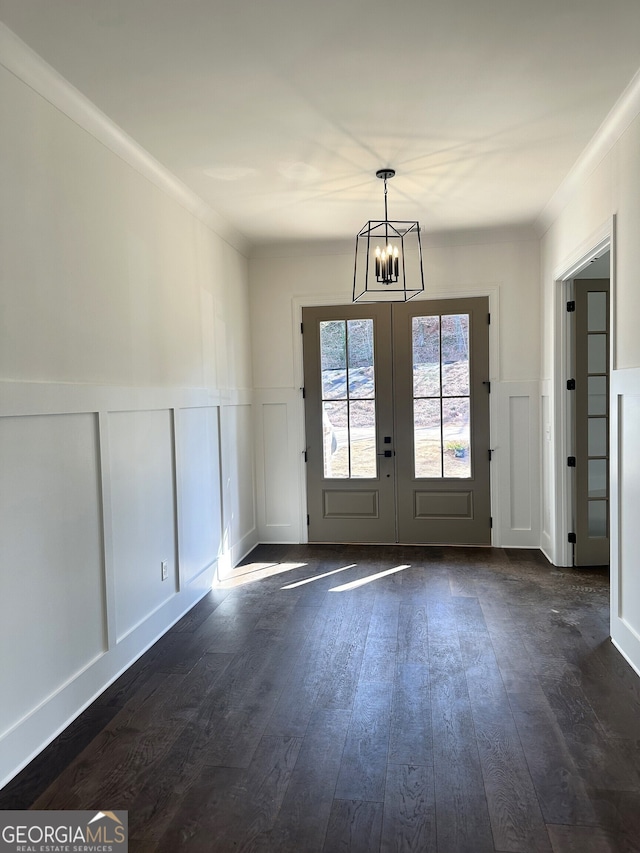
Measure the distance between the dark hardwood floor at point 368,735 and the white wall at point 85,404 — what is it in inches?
11.8

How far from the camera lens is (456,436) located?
210 inches

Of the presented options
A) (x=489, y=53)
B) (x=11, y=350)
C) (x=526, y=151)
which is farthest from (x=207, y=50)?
(x=526, y=151)

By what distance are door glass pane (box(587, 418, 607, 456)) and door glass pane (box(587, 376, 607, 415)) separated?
0.23ft

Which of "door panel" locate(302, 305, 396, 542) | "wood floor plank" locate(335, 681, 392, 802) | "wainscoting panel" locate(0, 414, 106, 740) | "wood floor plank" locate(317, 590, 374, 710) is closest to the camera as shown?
"wood floor plank" locate(335, 681, 392, 802)

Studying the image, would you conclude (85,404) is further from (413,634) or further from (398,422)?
(398,422)

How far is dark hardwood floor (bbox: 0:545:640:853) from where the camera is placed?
1.94 meters

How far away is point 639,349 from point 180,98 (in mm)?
2467

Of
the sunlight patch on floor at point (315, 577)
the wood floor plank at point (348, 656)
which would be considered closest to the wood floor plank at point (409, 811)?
the wood floor plank at point (348, 656)

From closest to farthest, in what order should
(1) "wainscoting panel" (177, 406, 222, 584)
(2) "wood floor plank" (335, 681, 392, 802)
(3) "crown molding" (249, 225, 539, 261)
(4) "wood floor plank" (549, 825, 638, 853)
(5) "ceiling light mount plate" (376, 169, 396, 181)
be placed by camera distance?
(4) "wood floor plank" (549, 825, 638, 853) → (2) "wood floor plank" (335, 681, 392, 802) → (5) "ceiling light mount plate" (376, 169, 396, 181) → (1) "wainscoting panel" (177, 406, 222, 584) → (3) "crown molding" (249, 225, 539, 261)

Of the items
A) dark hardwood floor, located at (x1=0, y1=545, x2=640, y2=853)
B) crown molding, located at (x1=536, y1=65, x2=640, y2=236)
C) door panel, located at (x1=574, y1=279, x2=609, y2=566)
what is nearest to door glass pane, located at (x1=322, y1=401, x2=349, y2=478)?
dark hardwood floor, located at (x1=0, y1=545, x2=640, y2=853)

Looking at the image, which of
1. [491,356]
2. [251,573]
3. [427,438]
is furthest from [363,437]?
[251,573]

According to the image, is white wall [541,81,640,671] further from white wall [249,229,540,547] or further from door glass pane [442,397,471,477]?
door glass pane [442,397,471,477]

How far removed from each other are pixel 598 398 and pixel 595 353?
35 cm

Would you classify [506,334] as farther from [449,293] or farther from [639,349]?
[639,349]
